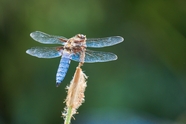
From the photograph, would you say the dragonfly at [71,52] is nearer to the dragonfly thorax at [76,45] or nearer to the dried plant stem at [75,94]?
the dragonfly thorax at [76,45]

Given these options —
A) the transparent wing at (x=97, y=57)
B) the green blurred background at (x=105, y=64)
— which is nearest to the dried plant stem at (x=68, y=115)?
the transparent wing at (x=97, y=57)

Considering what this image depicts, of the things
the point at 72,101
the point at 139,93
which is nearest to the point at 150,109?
the point at 139,93

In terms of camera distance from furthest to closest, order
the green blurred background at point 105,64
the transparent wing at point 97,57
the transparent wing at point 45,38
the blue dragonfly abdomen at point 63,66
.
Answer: the green blurred background at point 105,64 → the transparent wing at point 45,38 → the transparent wing at point 97,57 → the blue dragonfly abdomen at point 63,66

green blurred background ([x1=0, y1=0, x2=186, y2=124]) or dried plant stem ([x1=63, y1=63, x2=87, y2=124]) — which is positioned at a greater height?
green blurred background ([x1=0, y1=0, x2=186, y2=124])

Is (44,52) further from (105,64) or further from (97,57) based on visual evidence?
(105,64)

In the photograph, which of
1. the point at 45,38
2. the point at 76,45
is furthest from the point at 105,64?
the point at 76,45

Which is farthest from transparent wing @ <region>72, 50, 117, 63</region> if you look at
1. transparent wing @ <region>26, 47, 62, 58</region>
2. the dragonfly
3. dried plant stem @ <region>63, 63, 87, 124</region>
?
dried plant stem @ <region>63, 63, 87, 124</region>

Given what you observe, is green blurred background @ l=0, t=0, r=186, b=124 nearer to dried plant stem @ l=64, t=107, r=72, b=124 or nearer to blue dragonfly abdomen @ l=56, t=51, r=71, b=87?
blue dragonfly abdomen @ l=56, t=51, r=71, b=87

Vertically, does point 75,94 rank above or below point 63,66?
below

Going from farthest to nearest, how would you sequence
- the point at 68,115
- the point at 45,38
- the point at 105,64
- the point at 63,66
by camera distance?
the point at 105,64 < the point at 45,38 < the point at 63,66 < the point at 68,115
